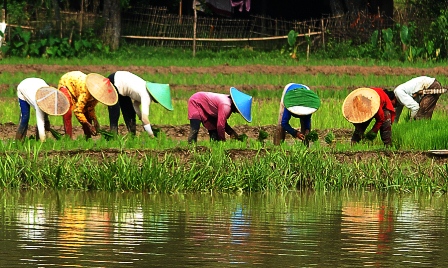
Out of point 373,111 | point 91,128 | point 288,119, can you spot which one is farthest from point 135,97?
point 373,111

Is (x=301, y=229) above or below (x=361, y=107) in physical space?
below

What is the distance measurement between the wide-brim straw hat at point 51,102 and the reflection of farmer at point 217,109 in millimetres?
1647

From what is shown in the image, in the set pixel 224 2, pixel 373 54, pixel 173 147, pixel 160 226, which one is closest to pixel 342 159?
pixel 173 147

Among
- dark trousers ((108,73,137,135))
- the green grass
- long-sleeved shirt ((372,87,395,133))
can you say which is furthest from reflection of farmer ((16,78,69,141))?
long-sleeved shirt ((372,87,395,133))

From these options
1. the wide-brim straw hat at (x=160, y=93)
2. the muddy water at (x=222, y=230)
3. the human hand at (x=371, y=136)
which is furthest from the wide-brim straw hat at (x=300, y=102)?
the muddy water at (x=222, y=230)

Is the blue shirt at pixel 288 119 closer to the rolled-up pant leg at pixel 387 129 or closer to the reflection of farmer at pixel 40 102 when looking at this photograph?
the rolled-up pant leg at pixel 387 129

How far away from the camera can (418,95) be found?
15.7 m

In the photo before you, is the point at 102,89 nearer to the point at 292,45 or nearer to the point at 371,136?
the point at 371,136

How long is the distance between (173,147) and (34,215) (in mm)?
3043

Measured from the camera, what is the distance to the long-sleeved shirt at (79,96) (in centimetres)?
1420

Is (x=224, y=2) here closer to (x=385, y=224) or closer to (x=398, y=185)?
(x=398, y=185)

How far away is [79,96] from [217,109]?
1875 mm

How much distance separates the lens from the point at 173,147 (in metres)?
12.9

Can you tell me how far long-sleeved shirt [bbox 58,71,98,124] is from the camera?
14203 millimetres
